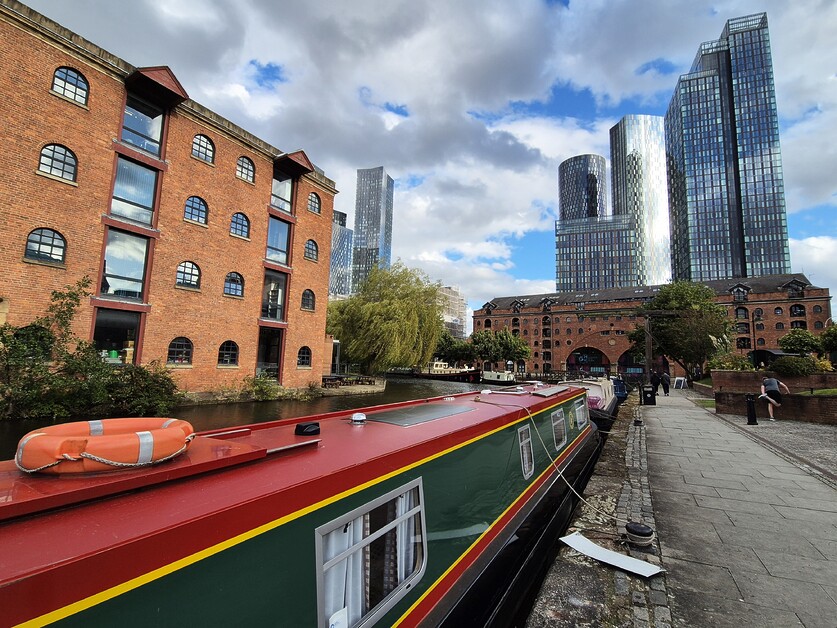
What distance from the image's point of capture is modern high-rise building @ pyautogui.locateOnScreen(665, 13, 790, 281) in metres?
84.4

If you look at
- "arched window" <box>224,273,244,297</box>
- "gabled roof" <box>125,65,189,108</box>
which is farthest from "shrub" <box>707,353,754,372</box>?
"gabled roof" <box>125,65,189,108</box>

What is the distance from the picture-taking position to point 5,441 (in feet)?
29.7

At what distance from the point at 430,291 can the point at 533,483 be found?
23626 millimetres

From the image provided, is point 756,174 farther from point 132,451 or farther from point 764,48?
point 132,451

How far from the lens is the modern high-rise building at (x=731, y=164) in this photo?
8444 centimetres

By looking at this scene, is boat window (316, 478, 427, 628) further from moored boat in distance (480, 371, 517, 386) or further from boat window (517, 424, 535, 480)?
moored boat in distance (480, 371, 517, 386)

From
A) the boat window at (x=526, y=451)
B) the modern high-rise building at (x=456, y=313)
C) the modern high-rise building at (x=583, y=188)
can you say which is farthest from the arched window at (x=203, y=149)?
the modern high-rise building at (x=583, y=188)

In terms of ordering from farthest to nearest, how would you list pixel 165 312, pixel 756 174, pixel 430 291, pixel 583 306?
1. pixel 756 174
2. pixel 583 306
3. pixel 430 291
4. pixel 165 312

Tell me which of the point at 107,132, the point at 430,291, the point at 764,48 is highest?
the point at 764,48

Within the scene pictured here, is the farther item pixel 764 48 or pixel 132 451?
pixel 764 48

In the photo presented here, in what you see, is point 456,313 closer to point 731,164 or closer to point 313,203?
point 731,164

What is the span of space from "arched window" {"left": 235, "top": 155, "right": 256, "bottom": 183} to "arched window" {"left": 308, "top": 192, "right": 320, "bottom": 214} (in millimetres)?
3435

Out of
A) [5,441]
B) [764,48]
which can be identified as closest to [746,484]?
[5,441]

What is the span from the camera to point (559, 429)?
19.5ft
